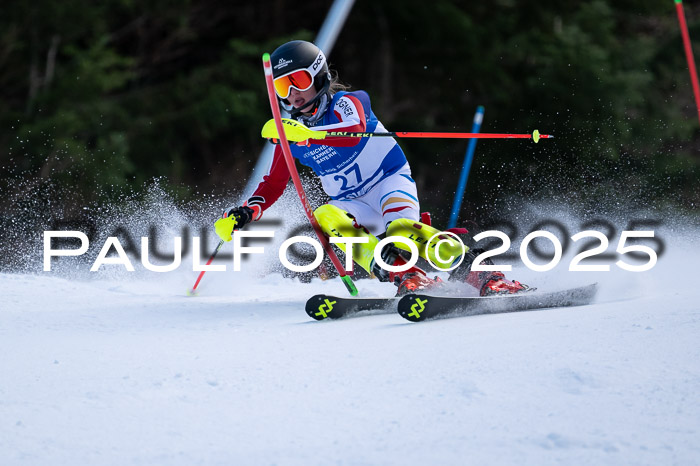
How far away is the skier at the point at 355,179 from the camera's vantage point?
372 cm

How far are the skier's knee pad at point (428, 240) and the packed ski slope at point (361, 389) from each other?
1.15ft

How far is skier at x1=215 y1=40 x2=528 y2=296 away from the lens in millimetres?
3723

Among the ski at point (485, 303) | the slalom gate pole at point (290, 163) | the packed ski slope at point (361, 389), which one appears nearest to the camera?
the packed ski slope at point (361, 389)

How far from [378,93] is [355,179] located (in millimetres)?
8907

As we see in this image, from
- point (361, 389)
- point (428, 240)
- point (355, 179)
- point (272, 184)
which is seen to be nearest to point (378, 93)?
point (272, 184)

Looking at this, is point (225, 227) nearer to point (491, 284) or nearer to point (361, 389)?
point (491, 284)

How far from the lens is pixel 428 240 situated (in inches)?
147

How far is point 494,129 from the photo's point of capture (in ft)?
39.7

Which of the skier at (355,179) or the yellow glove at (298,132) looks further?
the skier at (355,179)

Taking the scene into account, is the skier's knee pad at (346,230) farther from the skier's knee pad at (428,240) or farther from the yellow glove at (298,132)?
the yellow glove at (298,132)

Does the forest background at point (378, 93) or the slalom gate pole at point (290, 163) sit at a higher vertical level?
the forest background at point (378, 93)

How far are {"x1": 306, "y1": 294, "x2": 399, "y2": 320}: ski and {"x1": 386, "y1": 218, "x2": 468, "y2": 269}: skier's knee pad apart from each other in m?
0.25

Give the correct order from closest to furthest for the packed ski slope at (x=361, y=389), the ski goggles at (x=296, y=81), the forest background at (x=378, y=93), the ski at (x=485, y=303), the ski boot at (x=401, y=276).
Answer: the packed ski slope at (x=361, y=389), the ski at (x=485, y=303), the ski goggles at (x=296, y=81), the ski boot at (x=401, y=276), the forest background at (x=378, y=93)

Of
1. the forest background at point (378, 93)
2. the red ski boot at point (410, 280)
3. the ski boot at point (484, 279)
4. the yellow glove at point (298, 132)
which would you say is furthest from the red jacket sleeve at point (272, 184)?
the forest background at point (378, 93)
